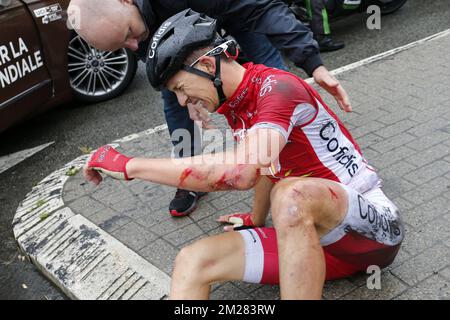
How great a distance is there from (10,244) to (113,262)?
94 cm

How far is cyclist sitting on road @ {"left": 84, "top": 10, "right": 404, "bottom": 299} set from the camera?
2.17 meters

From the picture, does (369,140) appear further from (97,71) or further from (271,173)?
(97,71)

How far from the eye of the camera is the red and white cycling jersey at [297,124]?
227 cm

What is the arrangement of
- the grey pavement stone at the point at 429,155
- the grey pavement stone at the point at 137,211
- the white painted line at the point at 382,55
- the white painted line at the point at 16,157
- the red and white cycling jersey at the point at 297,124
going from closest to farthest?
1. the red and white cycling jersey at the point at 297,124
2. the grey pavement stone at the point at 137,211
3. the grey pavement stone at the point at 429,155
4. the white painted line at the point at 16,157
5. the white painted line at the point at 382,55

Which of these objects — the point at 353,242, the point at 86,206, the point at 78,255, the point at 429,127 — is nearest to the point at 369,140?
the point at 429,127

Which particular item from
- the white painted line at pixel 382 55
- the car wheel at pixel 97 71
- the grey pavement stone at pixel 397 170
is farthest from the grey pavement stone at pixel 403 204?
the car wheel at pixel 97 71

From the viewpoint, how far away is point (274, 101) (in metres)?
2.26

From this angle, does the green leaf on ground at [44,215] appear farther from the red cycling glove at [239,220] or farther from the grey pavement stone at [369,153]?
the grey pavement stone at [369,153]

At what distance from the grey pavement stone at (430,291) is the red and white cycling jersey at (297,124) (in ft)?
1.70

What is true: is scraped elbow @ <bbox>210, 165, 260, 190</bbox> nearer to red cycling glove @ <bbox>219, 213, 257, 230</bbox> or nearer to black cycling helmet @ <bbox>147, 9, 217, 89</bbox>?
black cycling helmet @ <bbox>147, 9, 217, 89</bbox>

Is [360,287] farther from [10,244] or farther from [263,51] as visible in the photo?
[10,244]

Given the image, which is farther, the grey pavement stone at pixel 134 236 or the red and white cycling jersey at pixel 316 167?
the grey pavement stone at pixel 134 236

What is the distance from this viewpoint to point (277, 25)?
124 inches
